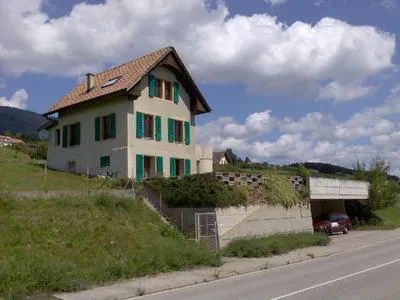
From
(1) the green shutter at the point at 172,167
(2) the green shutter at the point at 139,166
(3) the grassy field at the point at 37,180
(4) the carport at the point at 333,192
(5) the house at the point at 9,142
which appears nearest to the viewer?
(3) the grassy field at the point at 37,180

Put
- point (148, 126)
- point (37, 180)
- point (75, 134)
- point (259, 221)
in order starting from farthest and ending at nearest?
point (75, 134) < point (148, 126) < point (259, 221) < point (37, 180)

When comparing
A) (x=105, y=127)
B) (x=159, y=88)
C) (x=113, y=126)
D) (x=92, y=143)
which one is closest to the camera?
(x=113, y=126)

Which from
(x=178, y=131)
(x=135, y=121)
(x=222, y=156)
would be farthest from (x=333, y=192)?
(x=222, y=156)

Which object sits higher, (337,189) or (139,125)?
(139,125)

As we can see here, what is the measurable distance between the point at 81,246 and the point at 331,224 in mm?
24248

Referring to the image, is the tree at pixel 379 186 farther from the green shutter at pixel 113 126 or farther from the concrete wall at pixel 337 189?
the green shutter at pixel 113 126

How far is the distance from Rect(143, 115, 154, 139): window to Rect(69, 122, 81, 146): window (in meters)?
5.53

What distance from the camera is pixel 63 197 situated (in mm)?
23328

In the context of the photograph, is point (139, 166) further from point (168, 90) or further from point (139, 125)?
point (168, 90)

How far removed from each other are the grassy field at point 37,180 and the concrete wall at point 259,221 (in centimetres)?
664

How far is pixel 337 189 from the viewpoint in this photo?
40.3 metres

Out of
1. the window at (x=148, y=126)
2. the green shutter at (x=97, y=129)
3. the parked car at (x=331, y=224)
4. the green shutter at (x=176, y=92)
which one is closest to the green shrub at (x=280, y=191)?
the parked car at (x=331, y=224)

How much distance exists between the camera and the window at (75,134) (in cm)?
3719

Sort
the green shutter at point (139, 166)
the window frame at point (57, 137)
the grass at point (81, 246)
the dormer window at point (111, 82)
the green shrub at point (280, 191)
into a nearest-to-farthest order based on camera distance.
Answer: the grass at point (81, 246)
the green shrub at point (280, 191)
the green shutter at point (139, 166)
the dormer window at point (111, 82)
the window frame at point (57, 137)
